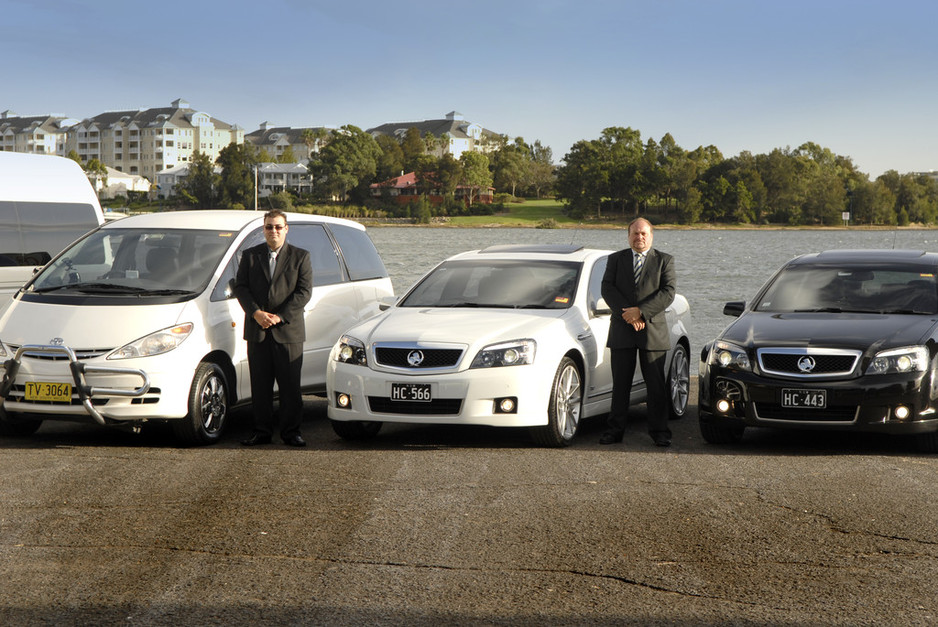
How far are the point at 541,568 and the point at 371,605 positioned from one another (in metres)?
0.98

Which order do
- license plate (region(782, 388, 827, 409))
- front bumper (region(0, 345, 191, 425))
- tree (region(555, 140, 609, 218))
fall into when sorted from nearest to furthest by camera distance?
1. license plate (region(782, 388, 827, 409))
2. front bumper (region(0, 345, 191, 425))
3. tree (region(555, 140, 609, 218))

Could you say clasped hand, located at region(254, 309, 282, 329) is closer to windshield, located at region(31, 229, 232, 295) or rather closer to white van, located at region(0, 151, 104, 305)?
windshield, located at region(31, 229, 232, 295)

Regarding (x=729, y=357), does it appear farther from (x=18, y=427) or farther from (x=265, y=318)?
(x=18, y=427)

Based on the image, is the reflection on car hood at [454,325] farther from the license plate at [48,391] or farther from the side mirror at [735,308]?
the license plate at [48,391]

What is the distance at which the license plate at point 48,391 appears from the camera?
888 cm

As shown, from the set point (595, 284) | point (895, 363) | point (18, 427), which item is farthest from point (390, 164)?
point (895, 363)

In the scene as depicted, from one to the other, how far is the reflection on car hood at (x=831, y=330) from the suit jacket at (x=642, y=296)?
559 mm

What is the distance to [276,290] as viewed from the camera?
9320 mm

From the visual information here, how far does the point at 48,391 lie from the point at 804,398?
19.1 ft

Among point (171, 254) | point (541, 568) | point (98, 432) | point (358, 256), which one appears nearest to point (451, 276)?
point (358, 256)

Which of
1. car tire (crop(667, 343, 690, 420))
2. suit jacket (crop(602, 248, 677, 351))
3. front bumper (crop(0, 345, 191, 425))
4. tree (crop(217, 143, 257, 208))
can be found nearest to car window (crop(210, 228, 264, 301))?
front bumper (crop(0, 345, 191, 425))

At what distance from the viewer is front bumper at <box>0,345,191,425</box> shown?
884cm

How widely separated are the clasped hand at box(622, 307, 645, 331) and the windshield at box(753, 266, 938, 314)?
1.33 m

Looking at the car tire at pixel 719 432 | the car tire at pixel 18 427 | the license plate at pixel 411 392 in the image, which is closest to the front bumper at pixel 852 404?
the car tire at pixel 719 432
